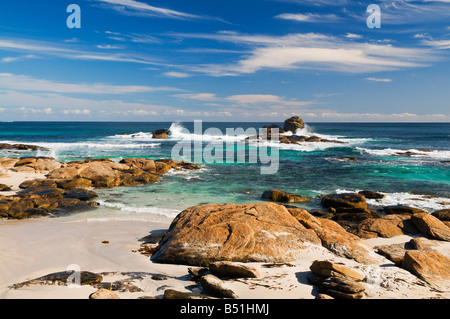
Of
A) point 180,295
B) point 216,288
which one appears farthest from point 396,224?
point 180,295

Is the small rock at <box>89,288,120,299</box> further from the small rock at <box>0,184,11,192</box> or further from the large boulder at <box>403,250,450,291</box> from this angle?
the small rock at <box>0,184,11,192</box>

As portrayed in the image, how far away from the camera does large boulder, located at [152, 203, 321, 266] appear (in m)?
6.97

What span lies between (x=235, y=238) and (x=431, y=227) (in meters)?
6.74

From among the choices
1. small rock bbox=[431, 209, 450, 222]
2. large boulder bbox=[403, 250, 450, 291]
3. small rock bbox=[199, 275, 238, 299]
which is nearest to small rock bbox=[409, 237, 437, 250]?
large boulder bbox=[403, 250, 450, 291]

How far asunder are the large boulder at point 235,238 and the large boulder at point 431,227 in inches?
171

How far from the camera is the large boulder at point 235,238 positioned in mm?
6973

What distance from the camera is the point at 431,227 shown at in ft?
31.3

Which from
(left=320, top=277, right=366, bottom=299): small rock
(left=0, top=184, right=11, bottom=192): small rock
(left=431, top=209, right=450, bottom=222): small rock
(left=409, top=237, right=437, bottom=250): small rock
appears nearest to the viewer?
(left=320, top=277, right=366, bottom=299): small rock

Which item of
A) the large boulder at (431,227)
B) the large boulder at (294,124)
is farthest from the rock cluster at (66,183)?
the large boulder at (294,124)

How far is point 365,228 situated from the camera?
10.1m

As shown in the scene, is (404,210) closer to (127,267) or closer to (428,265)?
(428,265)

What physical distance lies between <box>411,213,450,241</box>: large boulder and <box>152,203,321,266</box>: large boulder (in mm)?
4338
